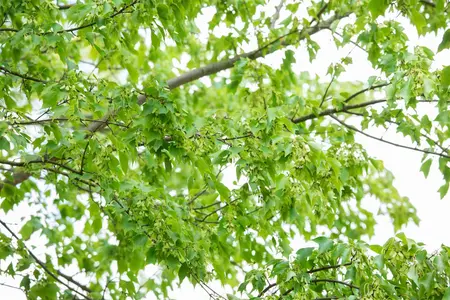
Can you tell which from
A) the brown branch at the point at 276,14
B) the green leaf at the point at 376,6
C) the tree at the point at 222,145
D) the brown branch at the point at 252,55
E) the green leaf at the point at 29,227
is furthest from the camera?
the brown branch at the point at 276,14

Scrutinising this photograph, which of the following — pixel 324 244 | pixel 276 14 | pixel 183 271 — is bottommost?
pixel 324 244

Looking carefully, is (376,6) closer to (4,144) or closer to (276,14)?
(4,144)

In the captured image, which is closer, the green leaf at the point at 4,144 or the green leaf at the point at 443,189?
the green leaf at the point at 4,144

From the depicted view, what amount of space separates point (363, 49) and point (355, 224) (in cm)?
198

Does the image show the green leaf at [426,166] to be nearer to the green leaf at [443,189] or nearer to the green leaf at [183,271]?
the green leaf at [443,189]

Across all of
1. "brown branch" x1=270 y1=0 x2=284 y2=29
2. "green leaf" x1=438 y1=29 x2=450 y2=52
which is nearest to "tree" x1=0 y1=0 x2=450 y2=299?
"green leaf" x1=438 y1=29 x2=450 y2=52

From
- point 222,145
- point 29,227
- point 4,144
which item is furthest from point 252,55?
point 4,144

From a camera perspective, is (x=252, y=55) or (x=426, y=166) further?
(x=252, y=55)

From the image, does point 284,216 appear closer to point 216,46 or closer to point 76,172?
point 76,172

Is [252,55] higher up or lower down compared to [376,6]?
higher up

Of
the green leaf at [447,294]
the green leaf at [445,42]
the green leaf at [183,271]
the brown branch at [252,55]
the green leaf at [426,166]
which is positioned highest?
the brown branch at [252,55]

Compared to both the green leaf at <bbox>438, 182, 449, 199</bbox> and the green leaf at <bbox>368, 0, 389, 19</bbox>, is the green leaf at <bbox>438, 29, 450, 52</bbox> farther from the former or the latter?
the green leaf at <bbox>438, 182, 449, 199</bbox>

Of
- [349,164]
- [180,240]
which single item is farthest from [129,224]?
[349,164]

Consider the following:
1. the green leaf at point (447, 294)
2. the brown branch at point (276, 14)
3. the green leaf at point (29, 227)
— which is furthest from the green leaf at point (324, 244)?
the brown branch at point (276, 14)
